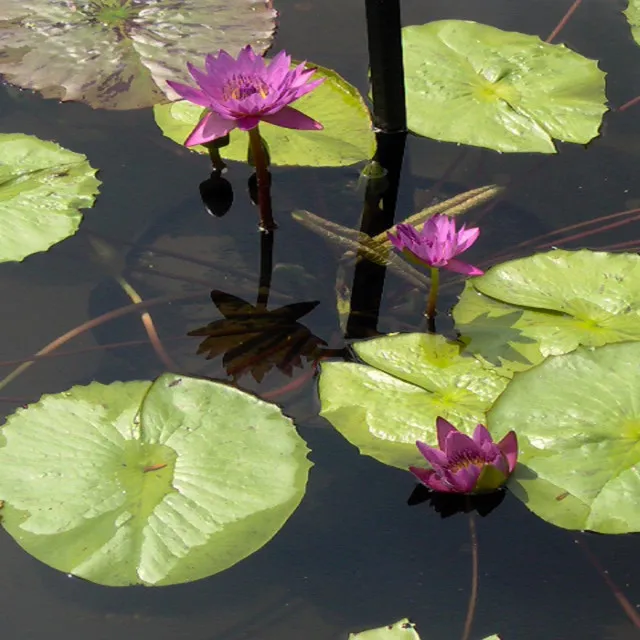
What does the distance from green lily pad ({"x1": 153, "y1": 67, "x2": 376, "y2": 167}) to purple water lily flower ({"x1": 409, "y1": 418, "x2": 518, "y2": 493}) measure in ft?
3.99

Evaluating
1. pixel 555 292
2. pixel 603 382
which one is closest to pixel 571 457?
pixel 603 382

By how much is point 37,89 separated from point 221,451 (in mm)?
1528

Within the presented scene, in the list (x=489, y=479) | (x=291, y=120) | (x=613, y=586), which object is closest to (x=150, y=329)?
(x=291, y=120)

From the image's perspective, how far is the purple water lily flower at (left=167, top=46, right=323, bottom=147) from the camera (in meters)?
2.50

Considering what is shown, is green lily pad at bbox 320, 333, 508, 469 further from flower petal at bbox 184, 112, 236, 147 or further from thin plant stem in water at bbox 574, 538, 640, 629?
flower petal at bbox 184, 112, 236, 147

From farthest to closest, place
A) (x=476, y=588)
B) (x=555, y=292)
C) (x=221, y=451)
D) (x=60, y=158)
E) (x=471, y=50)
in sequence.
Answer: (x=471, y=50), (x=60, y=158), (x=555, y=292), (x=221, y=451), (x=476, y=588)

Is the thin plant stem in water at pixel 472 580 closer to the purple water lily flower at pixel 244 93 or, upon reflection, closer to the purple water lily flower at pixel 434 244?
the purple water lily flower at pixel 434 244

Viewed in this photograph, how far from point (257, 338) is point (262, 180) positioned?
50 cm

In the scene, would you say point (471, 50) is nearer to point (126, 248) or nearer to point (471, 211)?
point (471, 211)

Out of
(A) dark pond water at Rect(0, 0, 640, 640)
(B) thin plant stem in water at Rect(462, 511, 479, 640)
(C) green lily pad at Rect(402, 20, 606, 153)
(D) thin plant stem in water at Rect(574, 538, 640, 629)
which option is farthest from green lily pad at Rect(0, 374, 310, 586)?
(C) green lily pad at Rect(402, 20, 606, 153)

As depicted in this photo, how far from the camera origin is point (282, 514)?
6.56 ft

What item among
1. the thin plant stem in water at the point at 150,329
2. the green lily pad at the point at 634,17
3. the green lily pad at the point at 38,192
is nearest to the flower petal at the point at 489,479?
the thin plant stem in water at the point at 150,329

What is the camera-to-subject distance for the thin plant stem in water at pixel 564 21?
3.62 m

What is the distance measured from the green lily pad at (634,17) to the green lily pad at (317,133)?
116 centimetres
